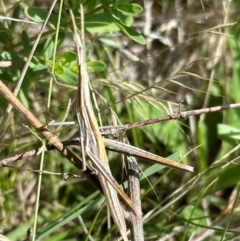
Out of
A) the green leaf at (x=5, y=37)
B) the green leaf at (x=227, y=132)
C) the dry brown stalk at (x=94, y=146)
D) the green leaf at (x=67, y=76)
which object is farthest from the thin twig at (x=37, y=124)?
the green leaf at (x=227, y=132)

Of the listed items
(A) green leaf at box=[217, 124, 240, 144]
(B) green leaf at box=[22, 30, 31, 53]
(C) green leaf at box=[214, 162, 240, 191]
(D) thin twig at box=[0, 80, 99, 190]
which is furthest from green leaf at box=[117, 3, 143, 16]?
(C) green leaf at box=[214, 162, 240, 191]

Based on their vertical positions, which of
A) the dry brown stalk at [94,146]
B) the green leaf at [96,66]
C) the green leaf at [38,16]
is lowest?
the dry brown stalk at [94,146]

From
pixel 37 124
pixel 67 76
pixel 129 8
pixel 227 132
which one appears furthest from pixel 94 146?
pixel 227 132

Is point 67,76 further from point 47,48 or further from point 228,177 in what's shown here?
point 228,177

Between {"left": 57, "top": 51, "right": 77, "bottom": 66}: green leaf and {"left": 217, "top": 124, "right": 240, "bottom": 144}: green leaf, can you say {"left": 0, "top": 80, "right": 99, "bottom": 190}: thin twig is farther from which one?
{"left": 217, "top": 124, "right": 240, "bottom": 144}: green leaf

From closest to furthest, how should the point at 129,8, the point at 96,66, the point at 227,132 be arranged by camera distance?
1. the point at 129,8
2. the point at 96,66
3. the point at 227,132

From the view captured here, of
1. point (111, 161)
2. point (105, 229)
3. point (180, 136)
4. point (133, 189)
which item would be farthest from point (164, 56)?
point (133, 189)

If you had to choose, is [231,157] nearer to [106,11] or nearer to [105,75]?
[105,75]

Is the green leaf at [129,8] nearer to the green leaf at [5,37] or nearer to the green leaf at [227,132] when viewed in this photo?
the green leaf at [5,37]
